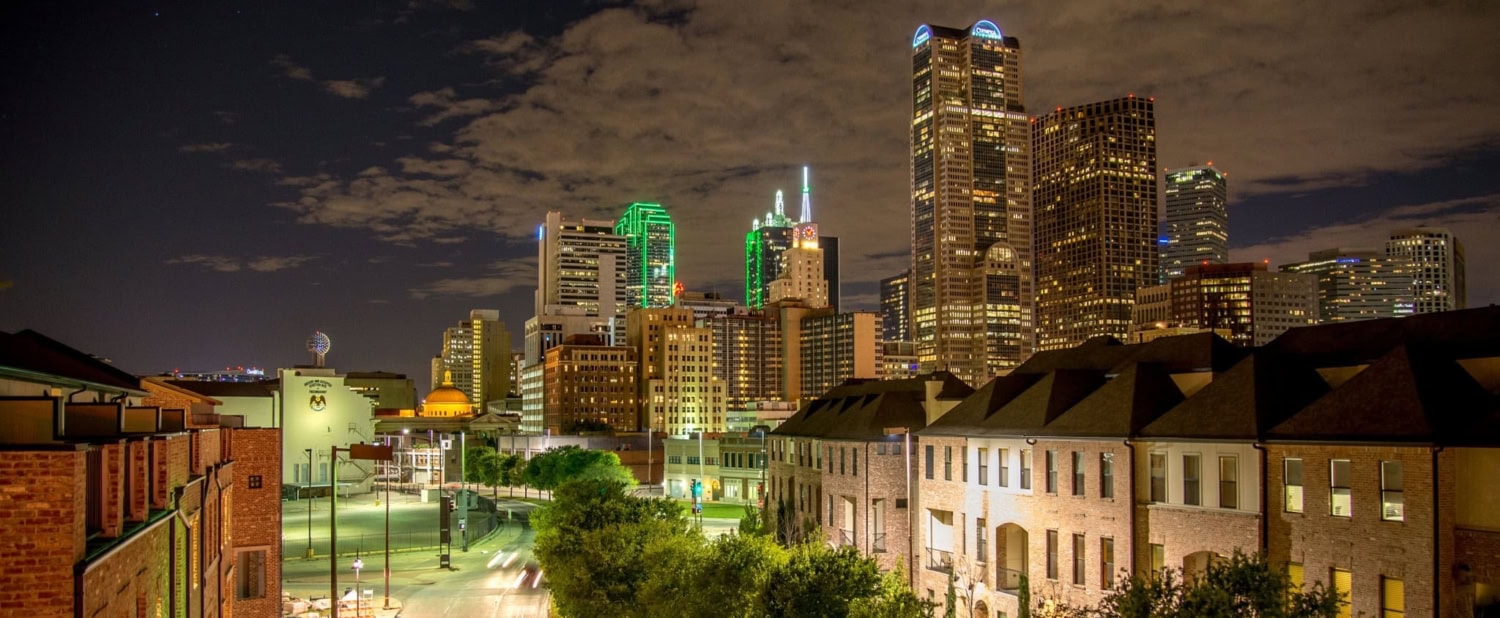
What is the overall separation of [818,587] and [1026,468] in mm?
13379

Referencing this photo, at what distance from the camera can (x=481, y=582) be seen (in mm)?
71750

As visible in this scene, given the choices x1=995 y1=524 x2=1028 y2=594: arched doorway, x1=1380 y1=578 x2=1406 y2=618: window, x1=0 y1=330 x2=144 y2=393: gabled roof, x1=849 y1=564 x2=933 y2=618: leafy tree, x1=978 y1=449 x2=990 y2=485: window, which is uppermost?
x1=0 y1=330 x2=144 y2=393: gabled roof

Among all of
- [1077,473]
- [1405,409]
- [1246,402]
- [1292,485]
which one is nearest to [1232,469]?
[1246,402]

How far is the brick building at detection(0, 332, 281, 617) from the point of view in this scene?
14.1m

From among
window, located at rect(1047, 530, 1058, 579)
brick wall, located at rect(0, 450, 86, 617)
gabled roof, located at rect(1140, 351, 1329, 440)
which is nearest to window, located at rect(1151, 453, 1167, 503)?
gabled roof, located at rect(1140, 351, 1329, 440)

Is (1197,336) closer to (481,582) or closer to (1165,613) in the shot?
(1165,613)

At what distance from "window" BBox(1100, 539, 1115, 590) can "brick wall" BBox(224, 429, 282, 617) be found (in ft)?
88.3

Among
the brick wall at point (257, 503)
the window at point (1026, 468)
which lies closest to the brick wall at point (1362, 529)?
the window at point (1026, 468)

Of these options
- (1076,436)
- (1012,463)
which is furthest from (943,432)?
(1076,436)

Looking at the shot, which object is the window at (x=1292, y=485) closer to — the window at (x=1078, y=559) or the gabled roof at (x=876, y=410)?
the window at (x=1078, y=559)

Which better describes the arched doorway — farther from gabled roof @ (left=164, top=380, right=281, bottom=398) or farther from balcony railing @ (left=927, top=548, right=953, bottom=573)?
gabled roof @ (left=164, top=380, right=281, bottom=398)

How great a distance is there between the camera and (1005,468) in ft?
151

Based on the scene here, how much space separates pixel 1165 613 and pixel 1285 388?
13.8 m

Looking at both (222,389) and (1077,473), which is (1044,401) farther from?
(222,389)
